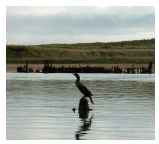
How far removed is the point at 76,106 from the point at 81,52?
340mm

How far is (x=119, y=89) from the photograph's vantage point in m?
18.5

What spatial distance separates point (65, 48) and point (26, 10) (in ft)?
1.12

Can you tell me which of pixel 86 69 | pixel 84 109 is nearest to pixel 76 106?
pixel 84 109

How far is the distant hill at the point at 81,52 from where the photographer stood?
18.4 meters

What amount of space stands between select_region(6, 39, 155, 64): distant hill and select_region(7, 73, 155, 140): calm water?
102 mm

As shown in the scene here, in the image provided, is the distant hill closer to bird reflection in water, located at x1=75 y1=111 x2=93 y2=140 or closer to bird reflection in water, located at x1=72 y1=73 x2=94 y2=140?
bird reflection in water, located at x1=72 y1=73 x2=94 y2=140

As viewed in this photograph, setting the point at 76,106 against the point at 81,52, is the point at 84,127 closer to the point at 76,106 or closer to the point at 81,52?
the point at 76,106

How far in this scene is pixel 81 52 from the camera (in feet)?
60.5

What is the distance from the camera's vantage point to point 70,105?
1844cm

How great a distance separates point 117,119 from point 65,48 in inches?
21.7

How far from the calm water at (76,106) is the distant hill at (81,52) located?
0.33ft

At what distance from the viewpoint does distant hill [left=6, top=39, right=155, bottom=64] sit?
726 inches

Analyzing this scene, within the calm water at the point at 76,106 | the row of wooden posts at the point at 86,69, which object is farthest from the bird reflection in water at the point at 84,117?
the row of wooden posts at the point at 86,69

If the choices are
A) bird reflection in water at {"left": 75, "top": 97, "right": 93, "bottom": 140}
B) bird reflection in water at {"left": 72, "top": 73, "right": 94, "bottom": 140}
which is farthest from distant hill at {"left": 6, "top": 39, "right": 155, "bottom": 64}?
bird reflection in water at {"left": 75, "top": 97, "right": 93, "bottom": 140}
